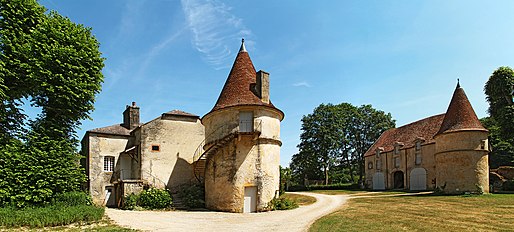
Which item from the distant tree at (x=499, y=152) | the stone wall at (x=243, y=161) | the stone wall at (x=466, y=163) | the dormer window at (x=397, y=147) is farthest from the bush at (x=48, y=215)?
the distant tree at (x=499, y=152)

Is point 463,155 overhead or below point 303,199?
overhead

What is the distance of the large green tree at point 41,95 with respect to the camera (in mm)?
16094

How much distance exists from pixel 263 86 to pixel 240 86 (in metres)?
1.47

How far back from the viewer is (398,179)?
43.4 meters

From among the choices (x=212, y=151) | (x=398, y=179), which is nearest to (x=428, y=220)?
(x=212, y=151)

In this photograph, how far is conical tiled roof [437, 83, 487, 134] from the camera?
28156 millimetres

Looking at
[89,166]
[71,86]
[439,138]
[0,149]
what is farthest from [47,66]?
[439,138]

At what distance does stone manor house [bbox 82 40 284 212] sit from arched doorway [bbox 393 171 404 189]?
26.0 meters

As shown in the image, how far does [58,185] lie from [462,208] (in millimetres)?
20402

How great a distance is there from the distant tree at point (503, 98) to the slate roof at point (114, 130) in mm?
35409

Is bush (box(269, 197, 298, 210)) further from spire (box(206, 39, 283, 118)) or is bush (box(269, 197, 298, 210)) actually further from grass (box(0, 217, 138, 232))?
grass (box(0, 217, 138, 232))

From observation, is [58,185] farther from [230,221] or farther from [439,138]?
[439,138]

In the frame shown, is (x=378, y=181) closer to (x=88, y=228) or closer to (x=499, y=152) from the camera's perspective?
(x=499, y=152)

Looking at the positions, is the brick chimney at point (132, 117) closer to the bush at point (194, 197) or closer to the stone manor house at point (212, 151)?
the stone manor house at point (212, 151)
